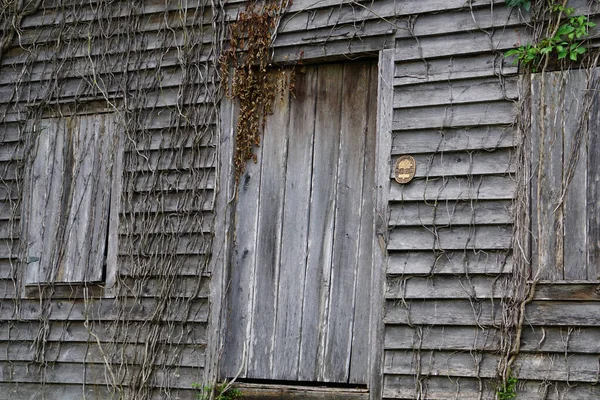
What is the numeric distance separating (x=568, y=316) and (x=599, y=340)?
0.74ft

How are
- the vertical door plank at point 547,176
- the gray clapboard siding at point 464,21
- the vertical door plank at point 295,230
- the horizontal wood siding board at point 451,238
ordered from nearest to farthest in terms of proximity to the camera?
the vertical door plank at point 547,176, the horizontal wood siding board at point 451,238, the gray clapboard siding at point 464,21, the vertical door plank at point 295,230

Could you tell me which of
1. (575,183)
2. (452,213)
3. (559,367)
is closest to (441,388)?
(559,367)

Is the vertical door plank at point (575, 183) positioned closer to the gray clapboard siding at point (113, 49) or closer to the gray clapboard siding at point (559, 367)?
the gray clapboard siding at point (559, 367)

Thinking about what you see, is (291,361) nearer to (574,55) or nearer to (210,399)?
(210,399)

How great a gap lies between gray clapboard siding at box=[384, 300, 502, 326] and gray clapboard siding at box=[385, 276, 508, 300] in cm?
4

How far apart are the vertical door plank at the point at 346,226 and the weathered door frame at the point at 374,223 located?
8.1 inches

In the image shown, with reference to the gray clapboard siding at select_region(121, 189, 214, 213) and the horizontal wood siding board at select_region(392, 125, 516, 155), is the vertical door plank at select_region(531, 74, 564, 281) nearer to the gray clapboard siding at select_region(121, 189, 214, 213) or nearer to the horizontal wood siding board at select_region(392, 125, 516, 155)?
the horizontal wood siding board at select_region(392, 125, 516, 155)

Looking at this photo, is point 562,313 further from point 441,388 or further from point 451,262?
point 441,388

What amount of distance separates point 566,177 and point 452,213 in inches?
29.6

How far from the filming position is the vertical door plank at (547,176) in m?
5.98

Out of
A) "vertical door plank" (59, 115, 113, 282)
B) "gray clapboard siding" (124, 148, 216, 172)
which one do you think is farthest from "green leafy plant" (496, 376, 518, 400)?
"vertical door plank" (59, 115, 113, 282)

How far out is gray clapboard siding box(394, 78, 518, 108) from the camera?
20.6ft

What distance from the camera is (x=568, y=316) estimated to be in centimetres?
580

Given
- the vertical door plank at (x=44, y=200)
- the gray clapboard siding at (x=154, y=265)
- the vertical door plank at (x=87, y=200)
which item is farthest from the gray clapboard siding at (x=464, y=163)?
the vertical door plank at (x=44, y=200)
